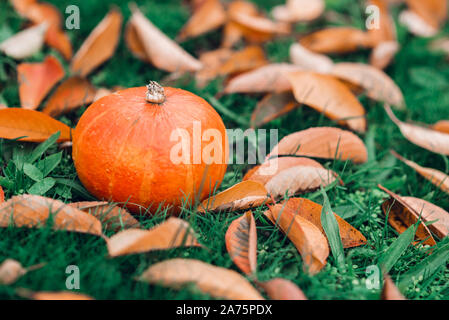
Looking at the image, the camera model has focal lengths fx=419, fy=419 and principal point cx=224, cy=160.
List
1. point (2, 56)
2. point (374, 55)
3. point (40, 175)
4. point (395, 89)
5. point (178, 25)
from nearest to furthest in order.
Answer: point (40, 175) → point (2, 56) → point (395, 89) → point (374, 55) → point (178, 25)

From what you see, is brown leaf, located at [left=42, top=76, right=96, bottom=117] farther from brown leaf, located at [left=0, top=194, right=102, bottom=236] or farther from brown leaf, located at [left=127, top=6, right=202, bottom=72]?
brown leaf, located at [left=0, top=194, right=102, bottom=236]

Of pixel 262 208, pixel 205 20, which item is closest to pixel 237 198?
A: pixel 262 208


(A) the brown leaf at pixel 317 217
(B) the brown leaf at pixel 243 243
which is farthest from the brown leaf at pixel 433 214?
(B) the brown leaf at pixel 243 243

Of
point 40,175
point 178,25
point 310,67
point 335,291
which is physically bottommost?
point 335,291

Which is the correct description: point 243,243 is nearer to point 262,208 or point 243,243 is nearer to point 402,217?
point 262,208

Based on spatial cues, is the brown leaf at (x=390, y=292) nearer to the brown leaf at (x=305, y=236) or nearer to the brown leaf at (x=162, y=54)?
the brown leaf at (x=305, y=236)

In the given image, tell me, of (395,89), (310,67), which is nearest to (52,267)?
(310,67)

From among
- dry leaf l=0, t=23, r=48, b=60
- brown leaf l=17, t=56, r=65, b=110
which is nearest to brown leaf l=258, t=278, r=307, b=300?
brown leaf l=17, t=56, r=65, b=110
